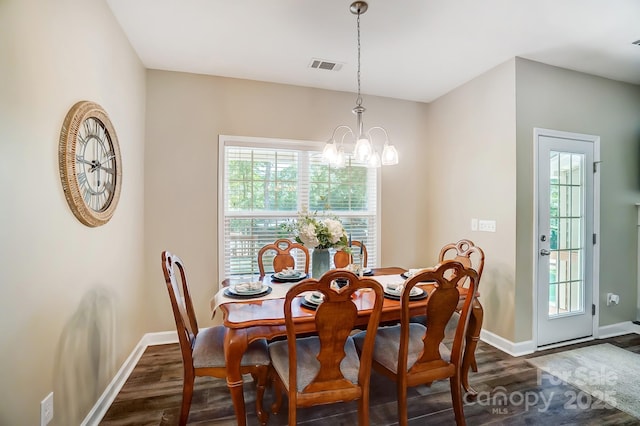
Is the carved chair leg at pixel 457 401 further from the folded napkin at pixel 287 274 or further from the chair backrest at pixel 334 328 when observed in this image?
the folded napkin at pixel 287 274

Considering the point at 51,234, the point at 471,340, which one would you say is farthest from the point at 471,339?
the point at 51,234

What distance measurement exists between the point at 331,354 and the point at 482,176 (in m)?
2.67

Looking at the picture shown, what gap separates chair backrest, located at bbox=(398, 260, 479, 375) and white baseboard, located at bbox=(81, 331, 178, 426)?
2.00 meters

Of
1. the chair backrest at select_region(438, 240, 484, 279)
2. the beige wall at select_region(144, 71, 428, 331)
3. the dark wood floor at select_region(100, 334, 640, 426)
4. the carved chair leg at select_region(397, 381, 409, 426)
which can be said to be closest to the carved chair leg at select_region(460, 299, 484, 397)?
the dark wood floor at select_region(100, 334, 640, 426)

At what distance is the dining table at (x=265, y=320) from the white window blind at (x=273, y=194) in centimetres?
118

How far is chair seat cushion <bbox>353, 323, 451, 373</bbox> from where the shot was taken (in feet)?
6.03

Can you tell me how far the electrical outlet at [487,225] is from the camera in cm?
313

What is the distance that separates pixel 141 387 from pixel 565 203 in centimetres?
436

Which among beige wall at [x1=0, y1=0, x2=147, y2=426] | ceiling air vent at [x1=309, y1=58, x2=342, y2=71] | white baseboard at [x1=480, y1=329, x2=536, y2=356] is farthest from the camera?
ceiling air vent at [x1=309, y1=58, x2=342, y2=71]

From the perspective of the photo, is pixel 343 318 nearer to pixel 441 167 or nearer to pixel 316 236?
pixel 316 236

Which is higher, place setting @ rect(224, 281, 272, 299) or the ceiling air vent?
the ceiling air vent

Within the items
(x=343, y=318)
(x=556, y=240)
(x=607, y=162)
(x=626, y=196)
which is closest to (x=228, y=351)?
(x=343, y=318)

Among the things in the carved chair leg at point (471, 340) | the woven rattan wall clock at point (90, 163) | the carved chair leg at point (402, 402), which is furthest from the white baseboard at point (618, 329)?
the woven rattan wall clock at point (90, 163)

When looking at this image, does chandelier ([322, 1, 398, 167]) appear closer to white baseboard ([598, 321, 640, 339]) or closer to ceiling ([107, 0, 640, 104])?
ceiling ([107, 0, 640, 104])
